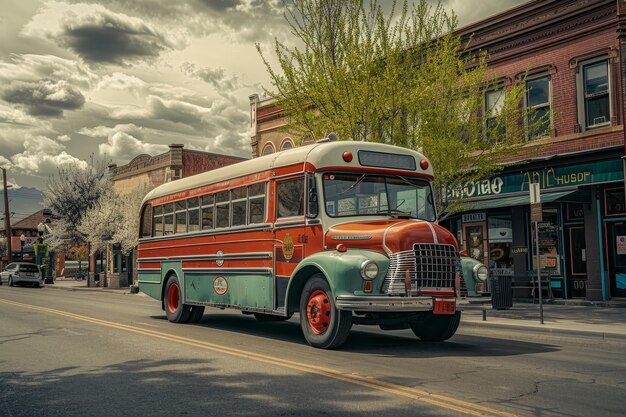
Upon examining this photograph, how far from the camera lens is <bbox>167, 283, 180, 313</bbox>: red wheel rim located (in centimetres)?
1494

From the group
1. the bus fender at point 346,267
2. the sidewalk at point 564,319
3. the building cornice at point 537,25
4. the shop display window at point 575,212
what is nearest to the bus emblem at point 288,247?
the bus fender at point 346,267

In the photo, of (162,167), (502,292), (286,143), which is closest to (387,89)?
(502,292)

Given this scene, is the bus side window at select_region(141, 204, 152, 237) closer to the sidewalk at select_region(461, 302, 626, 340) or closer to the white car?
the sidewalk at select_region(461, 302, 626, 340)

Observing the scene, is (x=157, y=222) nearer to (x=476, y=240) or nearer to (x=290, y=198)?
(x=290, y=198)

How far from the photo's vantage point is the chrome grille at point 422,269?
9242 millimetres

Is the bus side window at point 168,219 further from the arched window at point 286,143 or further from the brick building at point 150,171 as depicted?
the brick building at point 150,171

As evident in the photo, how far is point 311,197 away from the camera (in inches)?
406

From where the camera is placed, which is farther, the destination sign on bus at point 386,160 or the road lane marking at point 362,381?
the destination sign on bus at point 386,160

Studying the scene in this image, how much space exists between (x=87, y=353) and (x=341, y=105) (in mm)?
10884

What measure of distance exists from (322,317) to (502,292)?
Result: 9.56m

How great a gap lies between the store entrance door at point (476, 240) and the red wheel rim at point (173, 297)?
12609 millimetres

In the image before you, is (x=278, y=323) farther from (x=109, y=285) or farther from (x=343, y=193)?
(x=109, y=285)

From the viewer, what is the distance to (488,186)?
2298 centimetres

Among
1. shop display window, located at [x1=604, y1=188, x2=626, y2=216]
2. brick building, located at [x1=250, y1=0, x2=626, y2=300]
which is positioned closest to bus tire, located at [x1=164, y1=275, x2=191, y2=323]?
brick building, located at [x1=250, y1=0, x2=626, y2=300]
